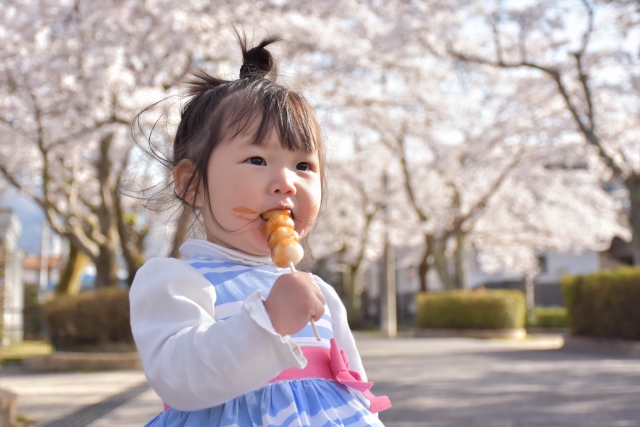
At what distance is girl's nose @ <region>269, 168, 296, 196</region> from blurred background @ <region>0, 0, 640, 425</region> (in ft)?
1.26

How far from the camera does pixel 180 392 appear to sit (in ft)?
4.47

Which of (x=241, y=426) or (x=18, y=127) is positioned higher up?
(x=18, y=127)

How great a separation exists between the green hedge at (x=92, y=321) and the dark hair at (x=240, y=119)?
31.7ft

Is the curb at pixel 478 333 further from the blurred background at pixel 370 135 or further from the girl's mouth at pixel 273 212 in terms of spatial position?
the girl's mouth at pixel 273 212

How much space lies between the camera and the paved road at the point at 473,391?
5070 mm

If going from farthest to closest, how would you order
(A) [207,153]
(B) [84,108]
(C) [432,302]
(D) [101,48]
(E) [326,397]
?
(C) [432,302], (B) [84,108], (D) [101,48], (A) [207,153], (E) [326,397]

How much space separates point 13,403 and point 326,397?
4045mm

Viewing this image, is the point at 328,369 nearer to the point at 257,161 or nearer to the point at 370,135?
the point at 257,161

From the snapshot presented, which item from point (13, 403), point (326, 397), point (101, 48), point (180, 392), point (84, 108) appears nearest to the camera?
point (180, 392)

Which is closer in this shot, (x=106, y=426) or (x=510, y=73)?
(x=106, y=426)

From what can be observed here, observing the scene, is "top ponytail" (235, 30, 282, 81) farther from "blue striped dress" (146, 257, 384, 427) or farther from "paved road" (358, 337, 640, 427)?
"paved road" (358, 337, 640, 427)

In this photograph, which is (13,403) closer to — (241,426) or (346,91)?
(241,426)

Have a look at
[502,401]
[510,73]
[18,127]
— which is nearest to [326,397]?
[502,401]

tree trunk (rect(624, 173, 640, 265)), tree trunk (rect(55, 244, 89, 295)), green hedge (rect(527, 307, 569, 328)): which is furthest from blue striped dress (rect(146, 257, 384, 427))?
green hedge (rect(527, 307, 569, 328))
